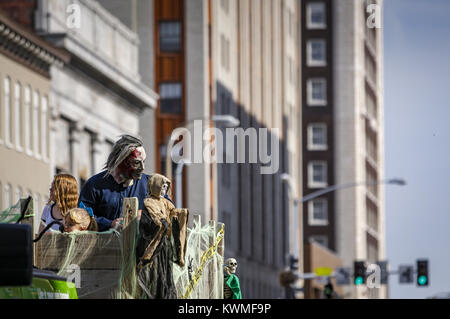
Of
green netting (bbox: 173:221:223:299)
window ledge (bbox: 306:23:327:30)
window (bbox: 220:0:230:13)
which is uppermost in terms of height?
window ledge (bbox: 306:23:327:30)

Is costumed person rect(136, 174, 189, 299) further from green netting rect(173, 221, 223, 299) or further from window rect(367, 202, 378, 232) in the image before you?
window rect(367, 202, 378, 232)

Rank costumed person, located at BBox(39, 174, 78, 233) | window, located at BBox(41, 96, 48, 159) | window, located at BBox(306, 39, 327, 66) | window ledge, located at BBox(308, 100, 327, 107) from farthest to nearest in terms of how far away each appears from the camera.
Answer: window, located at BBox(306, 39, 327, 66)
window ledge, located at BBox(308, 100, 327, 107)
window, located at BBox(41, 96, 48, 159)
costumed person, located at BBox(39, 174, 78, 233)

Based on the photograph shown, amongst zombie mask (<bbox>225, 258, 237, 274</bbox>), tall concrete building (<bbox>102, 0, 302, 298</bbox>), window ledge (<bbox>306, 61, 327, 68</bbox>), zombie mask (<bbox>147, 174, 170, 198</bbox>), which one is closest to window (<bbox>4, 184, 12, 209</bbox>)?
tall concrete building (<bbox>102, 0, 302, 298</bbox>)

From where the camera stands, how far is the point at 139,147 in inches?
389

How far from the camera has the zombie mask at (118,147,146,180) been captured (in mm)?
9875

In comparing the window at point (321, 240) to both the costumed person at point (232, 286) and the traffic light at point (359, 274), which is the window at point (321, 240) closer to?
the traffic light at point (359, 274)

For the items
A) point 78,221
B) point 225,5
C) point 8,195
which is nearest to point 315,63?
point 225,5

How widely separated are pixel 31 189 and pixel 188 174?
27456mm

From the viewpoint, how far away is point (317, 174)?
149375mm

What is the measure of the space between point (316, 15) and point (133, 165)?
5659 inches

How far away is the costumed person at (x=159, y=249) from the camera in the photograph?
8586mm

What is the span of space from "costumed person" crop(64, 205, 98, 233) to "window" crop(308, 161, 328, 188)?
454 ft

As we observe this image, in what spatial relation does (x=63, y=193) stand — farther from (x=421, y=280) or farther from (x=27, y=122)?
(x=27, y=122)

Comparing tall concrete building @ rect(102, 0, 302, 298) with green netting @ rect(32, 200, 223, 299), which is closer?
green netting @ rect(32, 200, 223, 299)
